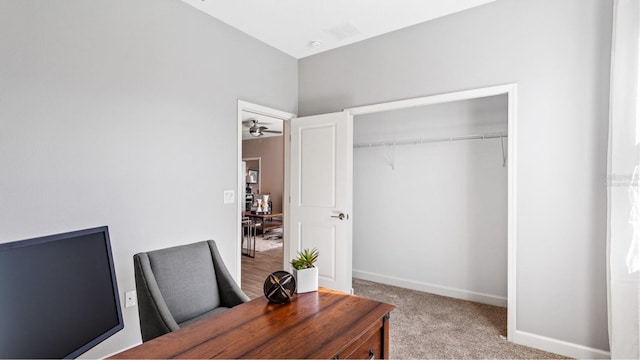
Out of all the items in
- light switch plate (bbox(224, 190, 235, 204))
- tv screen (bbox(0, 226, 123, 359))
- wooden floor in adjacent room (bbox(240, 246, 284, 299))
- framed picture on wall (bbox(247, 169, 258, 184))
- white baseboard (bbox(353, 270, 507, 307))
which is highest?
framed picture on wall (bbox(247, 169, 258, 184))

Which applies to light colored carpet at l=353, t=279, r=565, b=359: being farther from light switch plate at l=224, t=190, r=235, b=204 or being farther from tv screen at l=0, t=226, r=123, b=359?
tv screen at l=0, t=226, r=123, b=359

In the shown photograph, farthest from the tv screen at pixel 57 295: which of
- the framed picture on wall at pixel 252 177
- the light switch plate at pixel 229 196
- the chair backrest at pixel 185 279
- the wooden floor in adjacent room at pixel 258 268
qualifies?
the framed picture on wall at pixel 252 177

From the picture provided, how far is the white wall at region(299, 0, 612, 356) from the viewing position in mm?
2352

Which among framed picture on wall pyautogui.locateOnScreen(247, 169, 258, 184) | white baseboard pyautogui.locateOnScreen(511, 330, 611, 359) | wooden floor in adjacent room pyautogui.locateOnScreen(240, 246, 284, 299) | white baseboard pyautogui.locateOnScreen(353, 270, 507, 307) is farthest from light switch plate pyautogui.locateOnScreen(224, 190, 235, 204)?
framed picture on wall pyautogui.locateOnScreen(247, 169, 258, 184)

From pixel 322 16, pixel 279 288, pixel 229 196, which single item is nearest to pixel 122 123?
pixel 229 196

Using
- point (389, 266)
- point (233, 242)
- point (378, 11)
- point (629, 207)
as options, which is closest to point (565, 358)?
point (629, 207)

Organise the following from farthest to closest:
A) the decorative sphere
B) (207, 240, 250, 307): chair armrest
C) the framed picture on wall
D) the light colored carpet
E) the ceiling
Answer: the framed picture on wall, the ceiling, the light colored carpet, (207, 240, 250, 307): chair armrest, the decorative sphere

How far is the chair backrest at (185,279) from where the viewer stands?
1.92 m

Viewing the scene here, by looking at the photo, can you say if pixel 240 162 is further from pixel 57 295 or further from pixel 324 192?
pixel 57 295

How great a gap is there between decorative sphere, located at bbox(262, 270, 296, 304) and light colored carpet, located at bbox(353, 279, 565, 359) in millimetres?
1298

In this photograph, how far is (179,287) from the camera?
1973mm

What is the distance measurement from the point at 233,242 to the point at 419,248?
2146 mm

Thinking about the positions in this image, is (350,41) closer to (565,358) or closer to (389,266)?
(389,266)

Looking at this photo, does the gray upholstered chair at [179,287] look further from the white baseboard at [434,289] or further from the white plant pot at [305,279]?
the white baseboard at [434,289]
